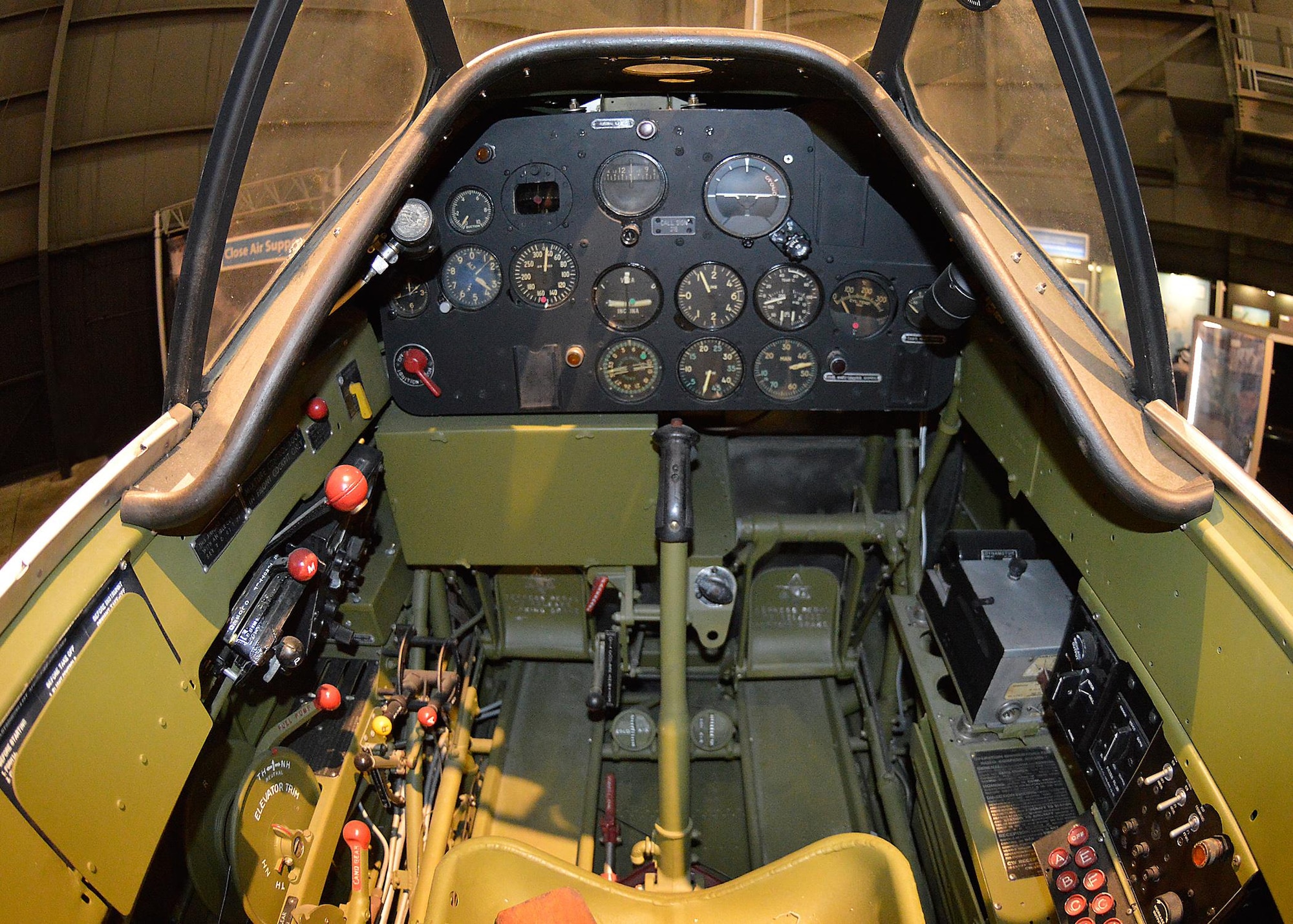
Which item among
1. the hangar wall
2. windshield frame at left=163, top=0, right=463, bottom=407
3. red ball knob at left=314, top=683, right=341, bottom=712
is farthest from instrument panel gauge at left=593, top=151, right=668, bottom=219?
the hangar wall

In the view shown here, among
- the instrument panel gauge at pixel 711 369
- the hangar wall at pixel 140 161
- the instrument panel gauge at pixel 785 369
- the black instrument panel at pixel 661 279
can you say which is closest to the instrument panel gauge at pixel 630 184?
the black instrument panel at pixel 661 279

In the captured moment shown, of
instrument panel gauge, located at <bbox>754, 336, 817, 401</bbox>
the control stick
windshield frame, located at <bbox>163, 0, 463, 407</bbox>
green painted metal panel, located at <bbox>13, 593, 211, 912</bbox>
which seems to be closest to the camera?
green painted metal panel, located at <bbox>13, 593, 211, 912</bbox>

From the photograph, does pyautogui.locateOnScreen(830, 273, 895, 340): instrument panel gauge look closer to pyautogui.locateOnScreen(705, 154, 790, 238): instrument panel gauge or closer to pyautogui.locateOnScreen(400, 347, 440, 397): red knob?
pyautogui.locateOnScreen(705, 154, 790, 238): instrument panel gauge

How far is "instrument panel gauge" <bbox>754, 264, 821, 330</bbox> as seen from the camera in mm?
2447

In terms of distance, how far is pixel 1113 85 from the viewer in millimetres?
5367

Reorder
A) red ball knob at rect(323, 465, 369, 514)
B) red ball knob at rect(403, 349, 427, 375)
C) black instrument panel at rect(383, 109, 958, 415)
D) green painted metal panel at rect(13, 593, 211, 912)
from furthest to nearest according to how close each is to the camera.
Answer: red ball knob at rect(403, 349, 427, 375)
black instrument panel at rect(383, 109, 958, 415)
red ball knob at rect(323, 465, 369, 514)
green painted metal panel at rect(13, 593, 211, 912)

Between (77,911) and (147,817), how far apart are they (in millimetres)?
175

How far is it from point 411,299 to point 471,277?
0.62 feet

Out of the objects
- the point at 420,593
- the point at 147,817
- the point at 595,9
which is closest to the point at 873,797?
the point at 420,593

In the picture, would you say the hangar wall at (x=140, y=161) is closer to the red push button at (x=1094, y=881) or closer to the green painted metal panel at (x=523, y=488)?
the green painted metal panel at (x=523, y=488)

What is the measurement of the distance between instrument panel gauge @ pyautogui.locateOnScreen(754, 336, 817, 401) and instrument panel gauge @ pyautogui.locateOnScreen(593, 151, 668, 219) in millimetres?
569

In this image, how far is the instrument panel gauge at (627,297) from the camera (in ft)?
8.01

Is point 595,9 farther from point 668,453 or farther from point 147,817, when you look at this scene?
point 147,817

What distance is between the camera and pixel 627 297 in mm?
2461
